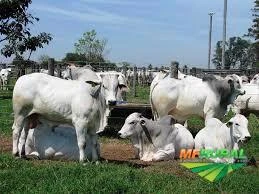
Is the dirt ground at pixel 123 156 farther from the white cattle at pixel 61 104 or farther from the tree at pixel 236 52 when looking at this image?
the tree at pixel 236 52

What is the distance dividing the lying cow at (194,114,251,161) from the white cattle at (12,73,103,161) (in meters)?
1.98

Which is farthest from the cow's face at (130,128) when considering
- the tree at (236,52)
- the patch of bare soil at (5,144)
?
the tree at (236,52)

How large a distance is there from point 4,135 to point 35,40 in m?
12.7

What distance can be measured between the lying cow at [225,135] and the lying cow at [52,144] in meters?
2.03

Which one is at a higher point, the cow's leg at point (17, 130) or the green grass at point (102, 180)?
the cow's leg at point (17, 130)

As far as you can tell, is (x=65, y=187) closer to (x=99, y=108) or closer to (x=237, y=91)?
(x=99, y=108)

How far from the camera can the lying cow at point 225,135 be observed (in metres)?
8.77

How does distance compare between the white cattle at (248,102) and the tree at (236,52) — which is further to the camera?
the tree at (236,52)

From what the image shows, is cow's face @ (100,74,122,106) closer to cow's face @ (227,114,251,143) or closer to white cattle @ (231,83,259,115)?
cow's face @ (227,114,251,143)

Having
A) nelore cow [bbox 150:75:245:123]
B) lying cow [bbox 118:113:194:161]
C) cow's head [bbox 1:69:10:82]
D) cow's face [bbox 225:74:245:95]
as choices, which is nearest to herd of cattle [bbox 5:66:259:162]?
lying cow [bbox 118:113:194:161]

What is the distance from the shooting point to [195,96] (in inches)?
473

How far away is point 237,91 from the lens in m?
12.1

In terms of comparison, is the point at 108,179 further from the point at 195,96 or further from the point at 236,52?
the point at 236,52

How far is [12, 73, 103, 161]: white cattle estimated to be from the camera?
847 centimetres
